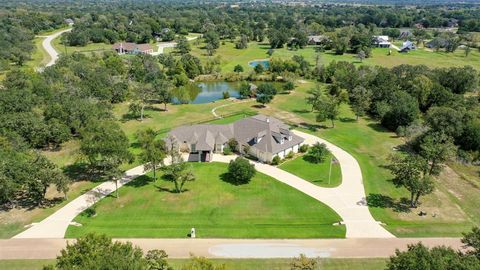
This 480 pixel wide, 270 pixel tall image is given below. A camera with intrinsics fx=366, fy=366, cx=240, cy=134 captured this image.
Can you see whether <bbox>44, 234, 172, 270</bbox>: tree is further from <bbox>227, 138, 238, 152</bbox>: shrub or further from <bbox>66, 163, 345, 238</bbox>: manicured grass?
<bbox>227, 138, 238, 152</bbox>: shrub

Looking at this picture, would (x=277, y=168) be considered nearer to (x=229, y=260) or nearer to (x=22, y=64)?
(x=229, y=260)

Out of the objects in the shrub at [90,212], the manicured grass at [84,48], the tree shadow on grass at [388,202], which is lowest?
the shrub at [90,212]

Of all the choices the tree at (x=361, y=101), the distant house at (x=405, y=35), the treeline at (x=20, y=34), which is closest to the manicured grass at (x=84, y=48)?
the treeline at (x=20, y=34)

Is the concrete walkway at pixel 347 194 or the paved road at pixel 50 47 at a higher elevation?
the paved road at pixel 50 47

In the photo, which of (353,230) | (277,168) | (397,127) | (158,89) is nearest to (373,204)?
(353,230)

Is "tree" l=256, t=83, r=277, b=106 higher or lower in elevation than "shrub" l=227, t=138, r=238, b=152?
higher

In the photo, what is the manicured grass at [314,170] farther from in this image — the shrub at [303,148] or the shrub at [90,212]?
the shrub at [90,212]

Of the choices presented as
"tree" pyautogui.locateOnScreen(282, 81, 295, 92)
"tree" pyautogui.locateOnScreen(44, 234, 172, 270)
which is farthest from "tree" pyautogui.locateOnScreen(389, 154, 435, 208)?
"tree" pyautogui.locateOnScreen(282, 81, 295, 92)
